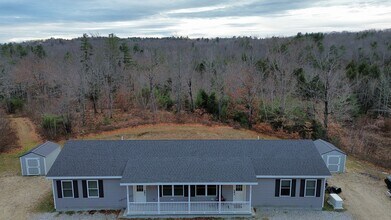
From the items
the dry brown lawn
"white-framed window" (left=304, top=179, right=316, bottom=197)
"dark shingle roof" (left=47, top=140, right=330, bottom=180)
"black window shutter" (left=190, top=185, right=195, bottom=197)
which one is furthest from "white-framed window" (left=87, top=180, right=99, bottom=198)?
"white-framed window" (left=304, top=179, right=316, bottom=197)

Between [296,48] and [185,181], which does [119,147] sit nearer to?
[185,181]

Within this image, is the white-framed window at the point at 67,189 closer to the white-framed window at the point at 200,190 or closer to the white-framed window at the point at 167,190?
the white-framed window at the point at 167,190

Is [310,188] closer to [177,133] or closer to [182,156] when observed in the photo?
[182,156]

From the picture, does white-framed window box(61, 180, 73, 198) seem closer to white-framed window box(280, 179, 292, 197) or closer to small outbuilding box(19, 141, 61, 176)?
small outbuilding box(19, 141, 61, 176)

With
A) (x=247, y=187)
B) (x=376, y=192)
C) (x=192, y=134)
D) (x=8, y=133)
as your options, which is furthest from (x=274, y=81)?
(x=8, y=133)

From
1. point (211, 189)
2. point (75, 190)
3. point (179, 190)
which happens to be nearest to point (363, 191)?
point (211, 189)
